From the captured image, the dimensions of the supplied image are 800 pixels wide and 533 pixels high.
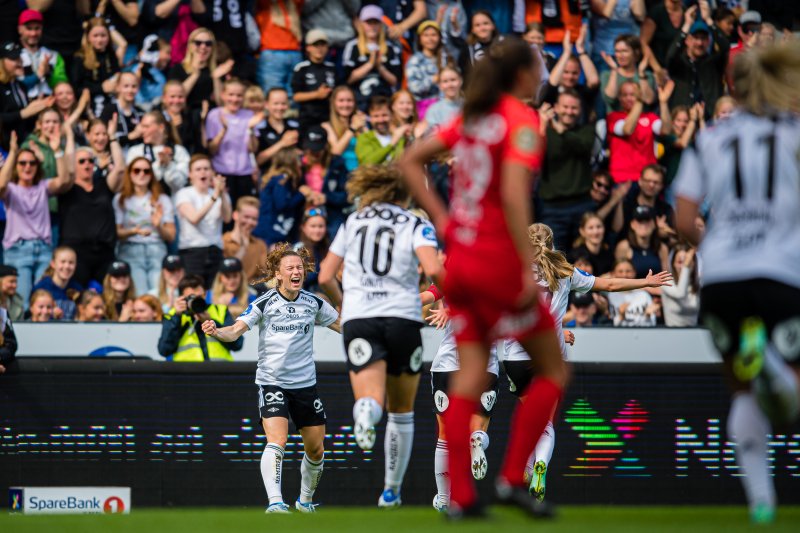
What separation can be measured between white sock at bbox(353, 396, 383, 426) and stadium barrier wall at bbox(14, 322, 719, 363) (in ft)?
16.1

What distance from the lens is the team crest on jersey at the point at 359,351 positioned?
8805 mm

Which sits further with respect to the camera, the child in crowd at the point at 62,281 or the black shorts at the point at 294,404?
the child in crowd at the point at 62,281

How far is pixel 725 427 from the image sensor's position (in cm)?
1330

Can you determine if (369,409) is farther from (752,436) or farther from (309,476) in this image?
(309,476)

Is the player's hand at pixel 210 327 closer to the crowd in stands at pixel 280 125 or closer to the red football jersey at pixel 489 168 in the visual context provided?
the crowd in stands at pixel 280 125

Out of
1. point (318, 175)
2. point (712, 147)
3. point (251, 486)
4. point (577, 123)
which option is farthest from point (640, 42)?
point (712, 147)

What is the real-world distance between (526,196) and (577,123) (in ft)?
34.6

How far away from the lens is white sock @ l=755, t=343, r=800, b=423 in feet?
20.9

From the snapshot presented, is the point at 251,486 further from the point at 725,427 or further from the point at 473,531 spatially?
the point at 473,531

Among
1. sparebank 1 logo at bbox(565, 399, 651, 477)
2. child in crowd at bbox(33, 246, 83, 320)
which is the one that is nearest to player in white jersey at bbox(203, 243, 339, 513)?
sparebank 1 logo at bbox(565, 399, 651, 477)

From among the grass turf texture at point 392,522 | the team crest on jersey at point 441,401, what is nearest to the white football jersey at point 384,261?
the grass turf texture at point 392,522

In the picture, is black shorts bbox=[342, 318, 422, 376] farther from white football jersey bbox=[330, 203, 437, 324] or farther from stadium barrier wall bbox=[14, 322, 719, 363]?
stadium barrier wall bbox=[14, 322, 719, 363]

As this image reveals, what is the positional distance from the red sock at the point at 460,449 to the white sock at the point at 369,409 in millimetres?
1709

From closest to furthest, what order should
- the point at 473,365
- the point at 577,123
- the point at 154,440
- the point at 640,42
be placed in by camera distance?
1. the point at 473,365
2. the point at 154,440
3. the point at 577,123
4. the point at 640,42
